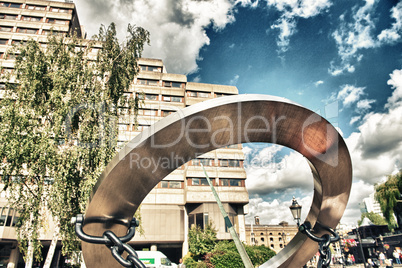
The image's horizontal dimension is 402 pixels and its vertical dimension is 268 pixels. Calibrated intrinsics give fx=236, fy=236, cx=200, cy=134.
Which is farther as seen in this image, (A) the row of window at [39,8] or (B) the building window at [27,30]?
(A) the row of window at [39,8]

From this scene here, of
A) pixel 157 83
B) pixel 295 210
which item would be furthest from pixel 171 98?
pixel 295 210

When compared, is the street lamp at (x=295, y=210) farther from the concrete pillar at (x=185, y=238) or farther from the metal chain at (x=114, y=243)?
the concrete pillar at (x=185, y=238)

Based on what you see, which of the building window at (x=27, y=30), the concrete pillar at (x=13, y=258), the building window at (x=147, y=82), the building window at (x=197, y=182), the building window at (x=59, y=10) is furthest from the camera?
the building window at (x=59, y=10)

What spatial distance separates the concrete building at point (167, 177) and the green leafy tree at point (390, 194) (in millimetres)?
22447

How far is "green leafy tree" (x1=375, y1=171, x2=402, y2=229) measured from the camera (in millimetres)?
36494

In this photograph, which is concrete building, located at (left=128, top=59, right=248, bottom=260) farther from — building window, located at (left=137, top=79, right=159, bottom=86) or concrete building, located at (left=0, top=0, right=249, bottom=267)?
building window, located at (left=137, top=79, right=159, bottom=86)

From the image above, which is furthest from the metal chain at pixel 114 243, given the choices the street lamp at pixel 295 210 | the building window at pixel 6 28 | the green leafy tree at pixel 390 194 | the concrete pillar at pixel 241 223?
the building window at pixel 6 28

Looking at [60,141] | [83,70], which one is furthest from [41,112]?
[83,70]

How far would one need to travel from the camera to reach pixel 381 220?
274ft

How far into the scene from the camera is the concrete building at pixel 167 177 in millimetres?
31422

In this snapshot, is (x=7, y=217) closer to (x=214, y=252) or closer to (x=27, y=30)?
(x=214, y=252)

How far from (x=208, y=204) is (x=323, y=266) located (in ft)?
104

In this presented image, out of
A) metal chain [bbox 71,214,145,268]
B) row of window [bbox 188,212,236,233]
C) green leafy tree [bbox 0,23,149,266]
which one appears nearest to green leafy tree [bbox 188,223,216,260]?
row of window [bbox 188,212,236,233]

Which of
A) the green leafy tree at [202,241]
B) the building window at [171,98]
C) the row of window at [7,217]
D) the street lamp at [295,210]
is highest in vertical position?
the building window at [171,98]
